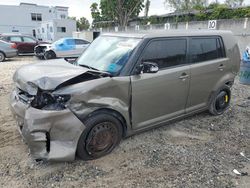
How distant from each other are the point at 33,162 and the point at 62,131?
2.43 ft

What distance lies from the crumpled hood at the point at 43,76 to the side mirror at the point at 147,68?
749 mm

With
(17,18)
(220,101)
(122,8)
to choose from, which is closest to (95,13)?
(122,8)

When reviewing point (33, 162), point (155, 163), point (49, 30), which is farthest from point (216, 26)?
point (49, 30)

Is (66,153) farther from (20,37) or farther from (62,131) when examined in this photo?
(20,37)

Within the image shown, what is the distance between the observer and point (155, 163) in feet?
10.2

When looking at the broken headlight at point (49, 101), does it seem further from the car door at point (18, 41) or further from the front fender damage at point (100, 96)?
the car door at point (18, 41)

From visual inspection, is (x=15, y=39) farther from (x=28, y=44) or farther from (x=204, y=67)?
(x=204, y=67)

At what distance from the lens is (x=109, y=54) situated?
3535 mm

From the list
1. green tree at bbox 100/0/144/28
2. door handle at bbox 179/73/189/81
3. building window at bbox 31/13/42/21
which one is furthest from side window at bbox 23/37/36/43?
building window at bbox 31/13/42/21

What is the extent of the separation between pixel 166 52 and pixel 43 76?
6.17ft

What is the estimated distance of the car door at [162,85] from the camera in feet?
11.0

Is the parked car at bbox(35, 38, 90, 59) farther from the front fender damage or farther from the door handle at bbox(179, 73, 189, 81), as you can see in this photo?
the front fender damage

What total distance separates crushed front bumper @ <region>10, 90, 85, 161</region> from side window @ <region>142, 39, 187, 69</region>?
4.61ft

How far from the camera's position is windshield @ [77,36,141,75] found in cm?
332
